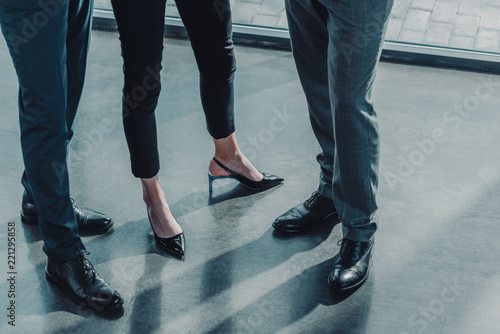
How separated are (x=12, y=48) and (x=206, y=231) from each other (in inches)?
32.7

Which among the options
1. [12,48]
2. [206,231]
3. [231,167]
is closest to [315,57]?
[231,167]

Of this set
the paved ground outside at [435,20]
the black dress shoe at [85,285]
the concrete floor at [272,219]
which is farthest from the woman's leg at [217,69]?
the paved ground outside at [435,20]

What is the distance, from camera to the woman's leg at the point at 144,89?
5.17ft

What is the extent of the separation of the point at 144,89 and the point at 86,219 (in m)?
0.50

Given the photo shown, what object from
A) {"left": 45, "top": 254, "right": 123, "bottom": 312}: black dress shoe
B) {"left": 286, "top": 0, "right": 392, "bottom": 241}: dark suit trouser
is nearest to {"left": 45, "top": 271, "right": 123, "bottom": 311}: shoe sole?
{"left": 45, "top": 254, "right": 123, "bottom": 312}: black dress shoe

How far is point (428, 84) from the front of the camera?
2648 mm

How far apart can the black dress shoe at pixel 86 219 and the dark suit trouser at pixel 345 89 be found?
68 centimetres

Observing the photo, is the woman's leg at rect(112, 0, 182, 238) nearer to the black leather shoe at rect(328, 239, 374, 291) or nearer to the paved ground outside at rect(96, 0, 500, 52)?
the black leather shoe at rect(328, 239, 374, 291)

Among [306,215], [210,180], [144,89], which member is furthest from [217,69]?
[306,215]

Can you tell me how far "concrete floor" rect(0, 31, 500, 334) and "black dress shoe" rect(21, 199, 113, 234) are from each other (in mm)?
30

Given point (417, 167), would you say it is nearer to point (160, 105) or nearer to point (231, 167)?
point (231, 167)

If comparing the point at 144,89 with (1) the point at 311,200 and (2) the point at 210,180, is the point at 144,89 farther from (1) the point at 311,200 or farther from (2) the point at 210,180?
(1) the point at 311,200

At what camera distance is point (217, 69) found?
190 cm

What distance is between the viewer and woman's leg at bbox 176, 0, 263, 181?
5.75 ft
